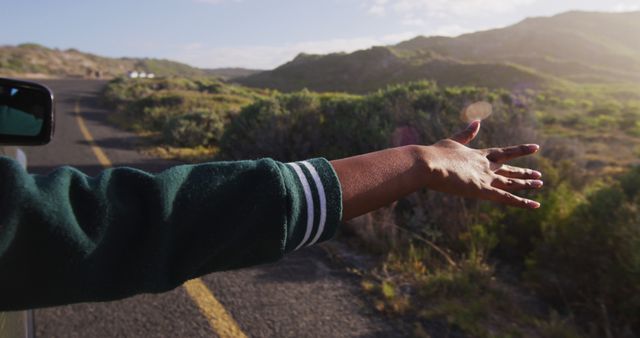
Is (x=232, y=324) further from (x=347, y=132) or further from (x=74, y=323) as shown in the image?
(x=347, y=132)

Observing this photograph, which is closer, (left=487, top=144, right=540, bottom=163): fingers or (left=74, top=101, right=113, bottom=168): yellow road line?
(left=487, top=144, right=540, bottom=163): fingers

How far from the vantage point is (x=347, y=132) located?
7.16 metres

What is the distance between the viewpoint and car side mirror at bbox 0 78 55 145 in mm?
1647

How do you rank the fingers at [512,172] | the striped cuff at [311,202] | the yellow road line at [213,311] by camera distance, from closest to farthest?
the striped cuff at [311,202] → the fingers at [512,172] → the yellow road line at [213,311]

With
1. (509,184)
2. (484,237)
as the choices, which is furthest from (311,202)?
(484,237)

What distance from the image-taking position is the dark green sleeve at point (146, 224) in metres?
1.00

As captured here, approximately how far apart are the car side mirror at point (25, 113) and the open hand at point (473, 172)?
52.9 inches

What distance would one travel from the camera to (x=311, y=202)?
128 centimetres

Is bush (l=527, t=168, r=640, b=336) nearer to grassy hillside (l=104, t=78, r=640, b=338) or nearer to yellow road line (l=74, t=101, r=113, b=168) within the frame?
grassy hillside (l=104, t=78, r=640, b=338)

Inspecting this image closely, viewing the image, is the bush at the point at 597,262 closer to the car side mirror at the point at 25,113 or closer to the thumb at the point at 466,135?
the thumb at the point at 466,135

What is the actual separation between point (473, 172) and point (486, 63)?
59593 millimetres

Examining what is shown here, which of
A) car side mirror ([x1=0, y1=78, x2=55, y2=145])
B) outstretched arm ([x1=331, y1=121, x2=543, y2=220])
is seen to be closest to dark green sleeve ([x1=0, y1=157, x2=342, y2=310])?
outstretched arm ([x1=331, y1=121, x2=543, y2=220])

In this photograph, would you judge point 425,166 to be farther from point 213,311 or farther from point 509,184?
point 213,311

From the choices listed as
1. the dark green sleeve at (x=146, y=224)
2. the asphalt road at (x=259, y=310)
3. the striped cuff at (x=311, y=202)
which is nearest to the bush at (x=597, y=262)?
the asphalt road at (x=259, y=310)
